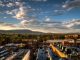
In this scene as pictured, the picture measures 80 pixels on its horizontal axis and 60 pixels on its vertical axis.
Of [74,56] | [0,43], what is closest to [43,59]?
[74,56]

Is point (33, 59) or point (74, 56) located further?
point (33, 59)

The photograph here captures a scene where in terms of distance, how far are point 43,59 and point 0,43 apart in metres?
31.1

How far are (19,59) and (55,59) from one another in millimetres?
6434

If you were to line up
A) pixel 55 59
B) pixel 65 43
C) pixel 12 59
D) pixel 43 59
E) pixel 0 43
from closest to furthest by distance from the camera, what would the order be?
pixel 55 59, pixel 43 59, pixel 12 59, pixel 65 43, pixel 0 43

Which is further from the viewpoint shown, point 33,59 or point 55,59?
point 33,59

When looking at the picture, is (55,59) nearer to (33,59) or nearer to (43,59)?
(43,59)

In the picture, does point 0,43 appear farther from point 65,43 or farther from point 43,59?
point 43,59

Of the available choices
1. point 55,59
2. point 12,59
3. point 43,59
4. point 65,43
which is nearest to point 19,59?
point 12,59

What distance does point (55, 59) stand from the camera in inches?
806

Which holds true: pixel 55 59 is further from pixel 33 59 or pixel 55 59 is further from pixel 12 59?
pixel 33 59

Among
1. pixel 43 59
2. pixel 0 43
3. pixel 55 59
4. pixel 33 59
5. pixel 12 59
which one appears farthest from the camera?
pixel 0 43

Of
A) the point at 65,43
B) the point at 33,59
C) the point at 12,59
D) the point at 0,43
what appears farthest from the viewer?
the point at 0,43

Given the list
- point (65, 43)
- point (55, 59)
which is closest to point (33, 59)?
point (55, 59)

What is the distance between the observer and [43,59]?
2255 centimetres
